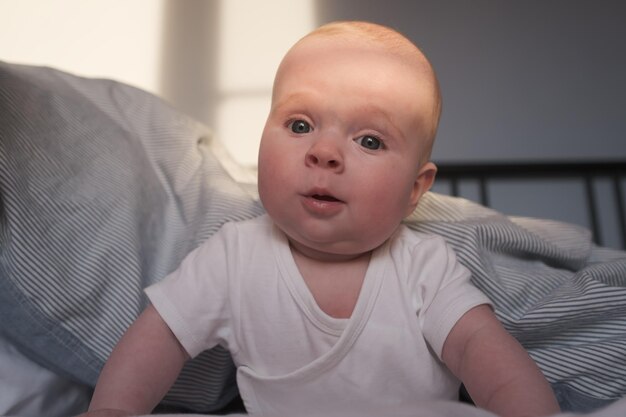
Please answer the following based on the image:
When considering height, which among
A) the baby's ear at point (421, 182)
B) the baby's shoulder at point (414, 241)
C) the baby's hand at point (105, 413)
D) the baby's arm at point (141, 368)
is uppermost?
the baby's ear at point (421, 182)

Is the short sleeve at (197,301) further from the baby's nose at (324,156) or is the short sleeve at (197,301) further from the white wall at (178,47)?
the white wall at (178,47)

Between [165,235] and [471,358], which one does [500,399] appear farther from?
[165,235]

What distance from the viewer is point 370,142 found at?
636 mm

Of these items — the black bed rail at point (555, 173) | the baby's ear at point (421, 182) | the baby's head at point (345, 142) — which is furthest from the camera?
the black bed rail at point (555, 173)

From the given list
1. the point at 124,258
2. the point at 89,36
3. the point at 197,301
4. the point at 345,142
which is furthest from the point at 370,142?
the point at 89,36

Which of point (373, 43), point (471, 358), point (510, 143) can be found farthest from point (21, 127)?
point (510, 143)

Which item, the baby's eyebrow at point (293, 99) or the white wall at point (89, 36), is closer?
the baby's eyebrow at point (293, 99)

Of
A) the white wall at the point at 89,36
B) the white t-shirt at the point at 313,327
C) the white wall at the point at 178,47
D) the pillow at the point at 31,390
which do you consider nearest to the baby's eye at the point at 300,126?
the white t-shirt at the point at 313,327

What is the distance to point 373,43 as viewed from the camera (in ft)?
2.20

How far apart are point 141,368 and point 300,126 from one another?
0.31 metres

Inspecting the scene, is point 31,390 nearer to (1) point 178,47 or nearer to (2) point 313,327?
(2) point 313,327

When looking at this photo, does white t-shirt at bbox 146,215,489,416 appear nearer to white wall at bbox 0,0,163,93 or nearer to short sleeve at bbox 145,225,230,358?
short sleeve at bbox 145,225,230,358

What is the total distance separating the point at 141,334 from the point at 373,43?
1.37 feet

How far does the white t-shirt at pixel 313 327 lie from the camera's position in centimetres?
64
